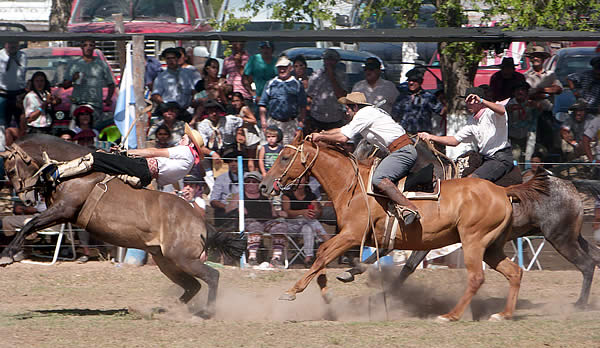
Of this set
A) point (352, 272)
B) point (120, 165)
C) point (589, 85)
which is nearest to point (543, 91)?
point (589, 85)

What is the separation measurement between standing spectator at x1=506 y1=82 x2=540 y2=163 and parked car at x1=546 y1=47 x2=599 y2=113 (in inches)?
16.0

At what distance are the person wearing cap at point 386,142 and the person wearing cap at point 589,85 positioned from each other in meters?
4.62

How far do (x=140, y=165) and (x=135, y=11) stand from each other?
8.04m

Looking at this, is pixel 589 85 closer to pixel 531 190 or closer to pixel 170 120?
pixel 531 190

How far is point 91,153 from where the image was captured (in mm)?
7785

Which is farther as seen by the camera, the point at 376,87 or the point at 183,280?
the point at 376,87

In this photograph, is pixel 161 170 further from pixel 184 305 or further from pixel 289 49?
pixel 289 49

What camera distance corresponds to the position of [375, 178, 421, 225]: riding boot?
24.5ft

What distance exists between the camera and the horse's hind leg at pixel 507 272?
7734 mm

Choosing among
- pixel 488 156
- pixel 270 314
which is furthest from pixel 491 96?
pixel 270 314

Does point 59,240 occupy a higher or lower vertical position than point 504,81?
lower

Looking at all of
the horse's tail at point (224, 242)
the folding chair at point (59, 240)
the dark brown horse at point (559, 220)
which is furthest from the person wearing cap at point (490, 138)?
the folding chair at point (59, 240)

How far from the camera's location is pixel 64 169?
7.55 m

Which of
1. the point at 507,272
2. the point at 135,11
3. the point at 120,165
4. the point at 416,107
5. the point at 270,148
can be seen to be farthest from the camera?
the point at 135,11
